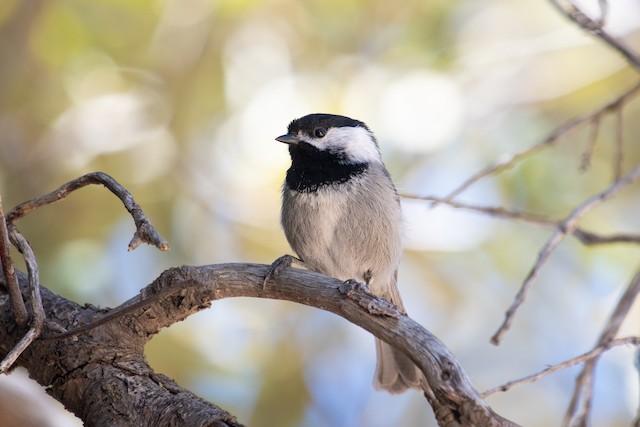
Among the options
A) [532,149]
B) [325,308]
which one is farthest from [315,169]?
[325,308]

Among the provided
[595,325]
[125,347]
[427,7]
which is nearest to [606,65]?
[427,7]

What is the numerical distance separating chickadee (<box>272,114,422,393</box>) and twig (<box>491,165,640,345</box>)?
1077mm

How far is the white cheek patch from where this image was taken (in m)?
4.16

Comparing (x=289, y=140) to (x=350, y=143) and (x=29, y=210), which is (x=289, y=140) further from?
(x=29, y=210)

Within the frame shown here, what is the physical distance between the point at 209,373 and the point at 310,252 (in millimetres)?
1840

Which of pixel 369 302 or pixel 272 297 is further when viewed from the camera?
pixel 272 297

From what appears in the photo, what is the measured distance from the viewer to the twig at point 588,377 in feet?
10.3

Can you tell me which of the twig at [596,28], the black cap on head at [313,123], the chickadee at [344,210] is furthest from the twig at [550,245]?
the black cap on head at [313,123]

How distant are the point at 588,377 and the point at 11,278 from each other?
87.7 inches

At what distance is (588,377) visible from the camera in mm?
3209

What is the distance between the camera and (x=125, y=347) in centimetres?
267

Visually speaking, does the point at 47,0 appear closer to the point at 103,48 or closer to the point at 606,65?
the point at 103,48

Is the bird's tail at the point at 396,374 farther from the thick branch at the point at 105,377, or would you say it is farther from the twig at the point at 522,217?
the thick branch at the point at 105,377

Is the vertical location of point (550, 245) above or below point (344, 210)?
below
